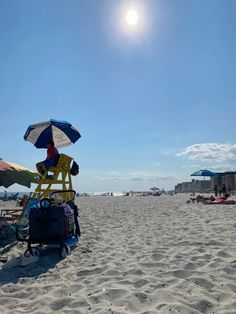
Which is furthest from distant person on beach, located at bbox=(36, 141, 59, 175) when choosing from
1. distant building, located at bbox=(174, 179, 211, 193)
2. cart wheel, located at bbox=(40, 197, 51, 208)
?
distant building, located at bbox=(174, 179, 211, 193)

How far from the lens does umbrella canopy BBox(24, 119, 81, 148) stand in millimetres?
7266

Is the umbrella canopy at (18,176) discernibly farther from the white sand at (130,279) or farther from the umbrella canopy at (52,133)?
the white sand at (130,279)

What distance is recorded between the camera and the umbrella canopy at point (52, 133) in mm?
7266

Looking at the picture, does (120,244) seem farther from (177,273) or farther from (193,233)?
(177,273)

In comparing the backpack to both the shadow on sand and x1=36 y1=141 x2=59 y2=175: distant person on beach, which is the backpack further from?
the shadow on sand

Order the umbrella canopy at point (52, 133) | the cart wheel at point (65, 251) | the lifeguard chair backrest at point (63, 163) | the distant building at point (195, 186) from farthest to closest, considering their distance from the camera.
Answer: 1. the distant building at point (195, 186)
2. the umbrella canopy at point (52, 133)
3. the lifeguard chair backrest at point (63, 163)
4. the cart wheel at point (65, 251)

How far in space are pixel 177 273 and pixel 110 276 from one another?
0.90m

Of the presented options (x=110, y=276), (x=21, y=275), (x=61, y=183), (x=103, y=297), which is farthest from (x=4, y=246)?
(x=103, y=297)

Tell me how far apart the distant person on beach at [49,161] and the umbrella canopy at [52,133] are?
428 mm

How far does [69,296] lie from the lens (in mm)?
3871

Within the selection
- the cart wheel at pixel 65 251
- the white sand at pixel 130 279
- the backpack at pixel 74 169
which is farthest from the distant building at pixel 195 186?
the cart wheel at pixel 65 251

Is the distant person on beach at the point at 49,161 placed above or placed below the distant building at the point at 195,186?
below

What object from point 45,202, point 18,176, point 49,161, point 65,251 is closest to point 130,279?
point 65,251

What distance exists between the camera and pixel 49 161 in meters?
6.87
